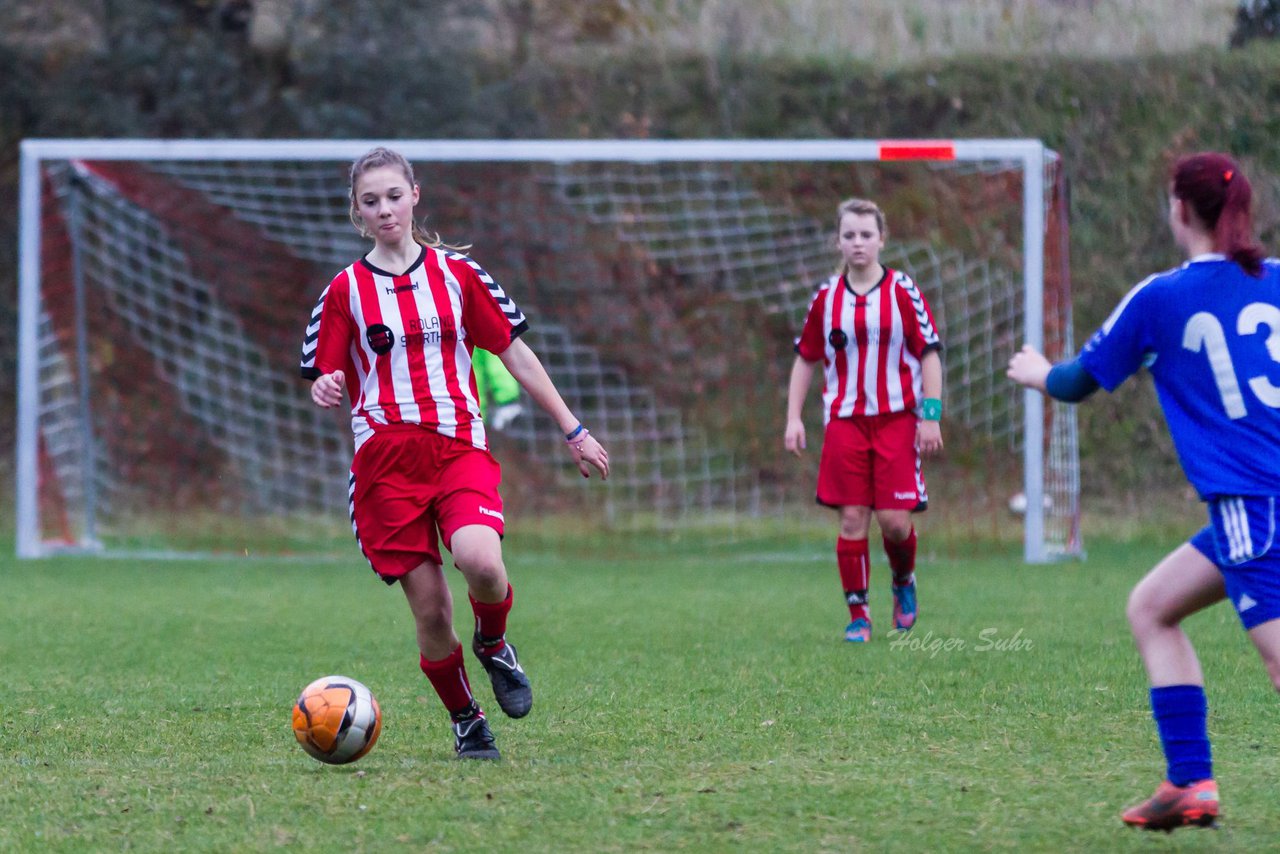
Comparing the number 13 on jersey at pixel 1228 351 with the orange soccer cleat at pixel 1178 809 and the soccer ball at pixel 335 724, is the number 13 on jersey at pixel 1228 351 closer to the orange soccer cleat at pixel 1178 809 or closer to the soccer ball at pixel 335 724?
the orange soccer cleat at pixel 1178 809

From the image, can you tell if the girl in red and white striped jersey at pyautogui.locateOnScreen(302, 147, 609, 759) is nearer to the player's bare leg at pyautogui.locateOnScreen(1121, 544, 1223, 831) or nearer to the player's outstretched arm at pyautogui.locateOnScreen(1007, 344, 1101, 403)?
the player's outstretched arm at pyautogui.locateOnScreen(1007, 344, 1101, 403)

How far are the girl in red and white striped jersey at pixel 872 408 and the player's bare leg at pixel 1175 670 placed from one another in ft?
11.2

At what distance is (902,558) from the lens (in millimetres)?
7086

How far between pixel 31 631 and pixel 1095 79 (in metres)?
9.95

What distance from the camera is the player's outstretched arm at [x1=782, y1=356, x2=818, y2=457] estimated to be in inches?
282

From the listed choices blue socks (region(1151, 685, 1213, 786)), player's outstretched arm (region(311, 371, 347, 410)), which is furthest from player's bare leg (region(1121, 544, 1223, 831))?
player's outstretched arm (region(311, 371, 347, 410))

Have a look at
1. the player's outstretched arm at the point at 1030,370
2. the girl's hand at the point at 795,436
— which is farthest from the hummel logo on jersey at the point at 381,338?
the girl's hand at the point at 795,436

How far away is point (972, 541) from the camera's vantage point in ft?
38.5

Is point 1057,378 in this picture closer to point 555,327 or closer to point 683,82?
point 555,327

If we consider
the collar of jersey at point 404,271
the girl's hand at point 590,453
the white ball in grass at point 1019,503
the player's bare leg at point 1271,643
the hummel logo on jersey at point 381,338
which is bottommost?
the white ball in grass at point 1019,503

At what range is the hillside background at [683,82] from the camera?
44.7 ft

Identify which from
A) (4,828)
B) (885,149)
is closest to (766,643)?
(4,828)

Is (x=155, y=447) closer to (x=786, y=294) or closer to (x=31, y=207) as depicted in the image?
(x=31, y=207)

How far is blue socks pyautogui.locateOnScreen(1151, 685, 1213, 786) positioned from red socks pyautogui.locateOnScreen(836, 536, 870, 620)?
11.4 feet
